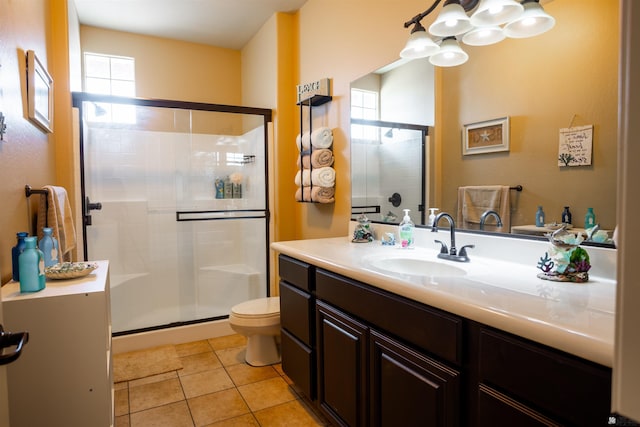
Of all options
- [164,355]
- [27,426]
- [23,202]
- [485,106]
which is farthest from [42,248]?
[485,106]

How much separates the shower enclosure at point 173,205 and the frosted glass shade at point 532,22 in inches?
89.1

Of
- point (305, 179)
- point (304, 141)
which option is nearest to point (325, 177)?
point (305, 179)

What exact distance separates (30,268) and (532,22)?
6.62 ft

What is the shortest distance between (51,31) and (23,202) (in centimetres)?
144

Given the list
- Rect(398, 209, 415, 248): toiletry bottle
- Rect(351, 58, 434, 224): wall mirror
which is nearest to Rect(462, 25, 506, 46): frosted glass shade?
Rect(351, 58, 434, 224): wall mirror

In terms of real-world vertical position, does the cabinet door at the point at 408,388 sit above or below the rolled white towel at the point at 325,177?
below

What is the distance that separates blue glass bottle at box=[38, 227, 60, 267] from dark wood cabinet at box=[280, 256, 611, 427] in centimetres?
111

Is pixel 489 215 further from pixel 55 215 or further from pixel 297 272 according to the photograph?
pixel 55 215

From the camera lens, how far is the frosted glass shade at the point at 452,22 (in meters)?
1.49

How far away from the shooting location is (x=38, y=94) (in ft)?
6.11

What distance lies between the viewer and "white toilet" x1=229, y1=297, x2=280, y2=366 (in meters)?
2.44

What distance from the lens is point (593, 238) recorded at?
4.08 feet

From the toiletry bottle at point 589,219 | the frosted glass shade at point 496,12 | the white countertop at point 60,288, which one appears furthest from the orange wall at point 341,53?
the white countertop at point 60,288

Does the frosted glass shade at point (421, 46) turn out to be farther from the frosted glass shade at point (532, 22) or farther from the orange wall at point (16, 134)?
the orange wall at point (16, 134)
